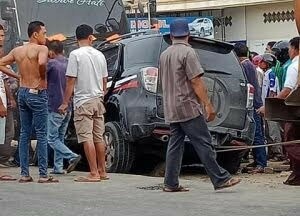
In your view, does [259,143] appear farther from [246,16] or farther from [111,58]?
[246,16]

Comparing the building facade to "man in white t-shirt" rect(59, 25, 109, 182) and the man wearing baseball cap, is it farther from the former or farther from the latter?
the man wearing baseball cap

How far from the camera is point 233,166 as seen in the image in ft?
36.4

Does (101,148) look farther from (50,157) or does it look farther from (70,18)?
(70,18)

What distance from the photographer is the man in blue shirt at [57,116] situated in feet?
34.6

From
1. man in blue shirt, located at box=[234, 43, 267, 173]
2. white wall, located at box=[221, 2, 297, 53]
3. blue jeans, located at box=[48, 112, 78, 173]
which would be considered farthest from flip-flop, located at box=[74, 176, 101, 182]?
white wall, located at box=[221, 2, 297, 53]

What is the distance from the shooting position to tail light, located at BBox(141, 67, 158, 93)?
32.8ft

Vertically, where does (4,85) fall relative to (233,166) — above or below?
above

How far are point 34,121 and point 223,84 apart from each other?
2478 millimetres

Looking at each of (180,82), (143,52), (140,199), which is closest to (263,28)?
(143,52)

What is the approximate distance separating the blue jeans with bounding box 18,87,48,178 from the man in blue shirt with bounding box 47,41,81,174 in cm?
75

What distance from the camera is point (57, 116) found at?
418 inches

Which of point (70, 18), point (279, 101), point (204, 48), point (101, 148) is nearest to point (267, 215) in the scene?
point (279, 101)

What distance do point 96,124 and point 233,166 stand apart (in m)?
2.25

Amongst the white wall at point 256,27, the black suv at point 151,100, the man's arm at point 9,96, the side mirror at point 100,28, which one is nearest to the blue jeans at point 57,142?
the black suv at point 151,100
